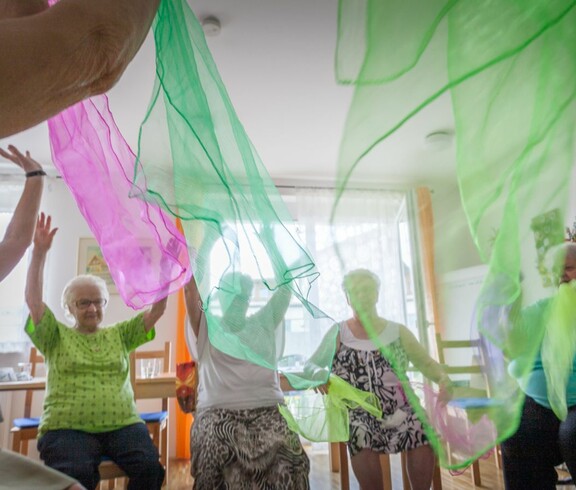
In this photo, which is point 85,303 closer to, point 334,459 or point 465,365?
point 465,365

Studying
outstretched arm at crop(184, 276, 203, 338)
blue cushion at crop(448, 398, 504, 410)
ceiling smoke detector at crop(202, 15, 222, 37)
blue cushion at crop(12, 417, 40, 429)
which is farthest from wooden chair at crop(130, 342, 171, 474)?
blue cushion at crop(448, 398, 504, 410)

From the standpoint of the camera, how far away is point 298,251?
2.72ft

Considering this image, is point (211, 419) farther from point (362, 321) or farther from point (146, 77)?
point (146, 77)

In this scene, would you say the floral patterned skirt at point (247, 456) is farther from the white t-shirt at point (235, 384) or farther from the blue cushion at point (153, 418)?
the blue cushion at point (153, 418)

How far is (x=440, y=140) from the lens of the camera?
726 mm

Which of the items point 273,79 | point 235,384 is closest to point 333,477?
point 235,384

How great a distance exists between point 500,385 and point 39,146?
409 centimetres

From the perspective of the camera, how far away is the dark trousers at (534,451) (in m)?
1.53

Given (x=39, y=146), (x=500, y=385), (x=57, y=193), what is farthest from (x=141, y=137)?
(x=57, y=193)

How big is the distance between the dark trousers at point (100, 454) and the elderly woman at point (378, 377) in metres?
0.75

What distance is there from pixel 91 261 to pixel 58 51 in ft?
13.7

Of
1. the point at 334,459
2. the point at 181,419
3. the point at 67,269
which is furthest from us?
the point at 67,269

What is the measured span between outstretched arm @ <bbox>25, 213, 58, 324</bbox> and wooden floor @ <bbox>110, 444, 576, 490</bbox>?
1812 mm

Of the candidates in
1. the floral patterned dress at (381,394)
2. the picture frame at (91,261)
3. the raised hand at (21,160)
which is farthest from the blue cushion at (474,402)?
the picture frame at (91,261)
